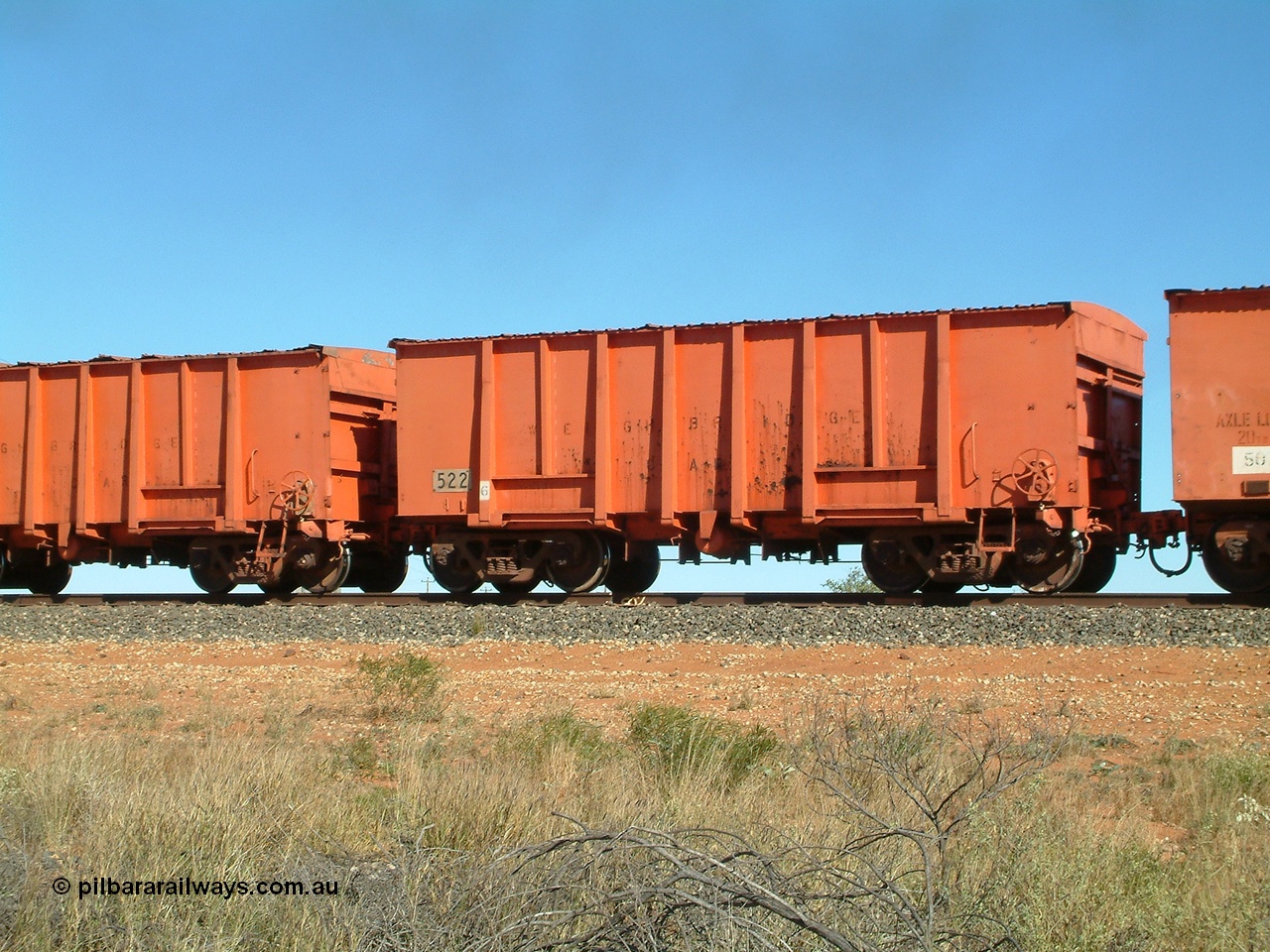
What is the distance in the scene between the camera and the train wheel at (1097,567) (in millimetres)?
15611

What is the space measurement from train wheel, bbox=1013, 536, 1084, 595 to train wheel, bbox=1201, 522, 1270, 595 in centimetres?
144

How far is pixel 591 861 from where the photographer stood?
3912mm

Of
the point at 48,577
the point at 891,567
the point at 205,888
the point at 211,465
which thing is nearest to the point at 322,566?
the point at 211,465

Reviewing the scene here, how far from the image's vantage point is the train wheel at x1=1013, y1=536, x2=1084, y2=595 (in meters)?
14.3

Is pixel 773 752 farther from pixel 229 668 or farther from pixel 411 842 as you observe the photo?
pixel 229 668

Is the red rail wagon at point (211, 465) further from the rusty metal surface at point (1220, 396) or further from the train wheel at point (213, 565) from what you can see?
the rusty metal surface at point (1220, 396)

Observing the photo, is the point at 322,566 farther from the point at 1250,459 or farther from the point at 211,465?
the point at 1250,459

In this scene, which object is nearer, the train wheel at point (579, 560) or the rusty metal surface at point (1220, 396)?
the rusty metal surface at point (1220, 396)

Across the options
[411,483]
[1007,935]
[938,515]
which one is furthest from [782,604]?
[1007,935]

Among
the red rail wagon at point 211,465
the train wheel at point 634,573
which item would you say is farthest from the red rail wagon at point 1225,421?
the red rail wagon at point 211,465

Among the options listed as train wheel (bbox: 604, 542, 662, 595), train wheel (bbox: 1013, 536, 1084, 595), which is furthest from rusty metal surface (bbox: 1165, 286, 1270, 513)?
train wheel (bbox: 604, 542, 662, 595)

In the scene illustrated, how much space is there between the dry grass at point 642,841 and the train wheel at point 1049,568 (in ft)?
23.7

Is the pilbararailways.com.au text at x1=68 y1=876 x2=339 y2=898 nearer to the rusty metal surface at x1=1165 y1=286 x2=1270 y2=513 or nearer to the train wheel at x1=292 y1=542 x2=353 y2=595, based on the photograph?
the rusty metal surface at x1=1165 y1=286 x2=1270 y2=513

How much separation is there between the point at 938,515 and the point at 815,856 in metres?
10.2
